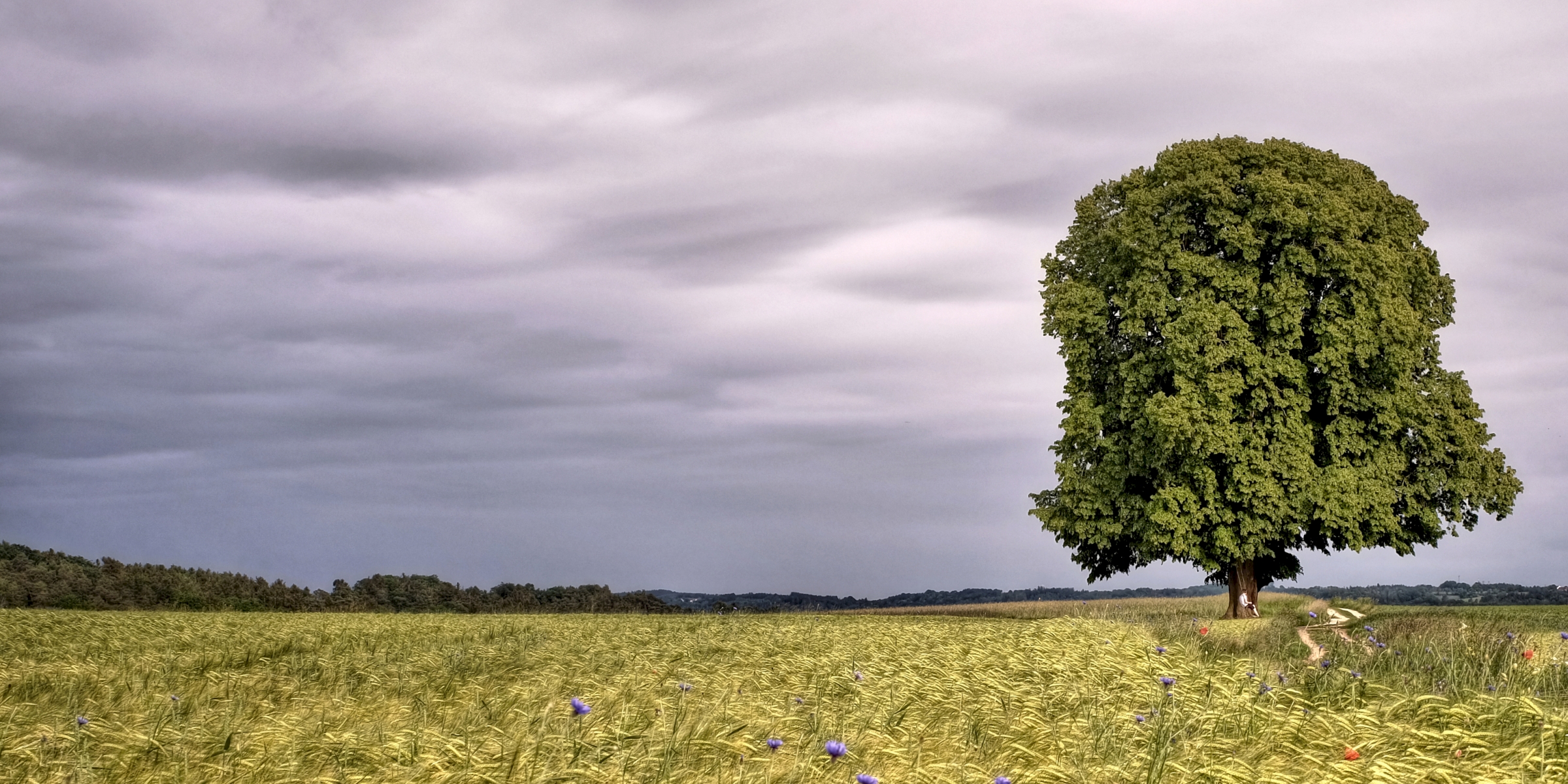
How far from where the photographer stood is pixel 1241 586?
23688mm

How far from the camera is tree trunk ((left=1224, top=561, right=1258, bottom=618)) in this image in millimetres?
23578

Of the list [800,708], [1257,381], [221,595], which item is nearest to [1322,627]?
[1257,381]

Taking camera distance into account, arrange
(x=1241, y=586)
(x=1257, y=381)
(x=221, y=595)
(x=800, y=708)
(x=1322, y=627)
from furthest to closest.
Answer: (x=221, y=595)
(x=1241, y=586)
(x=1257, y=381)
(x=1322, y=627)
(x=800, y=708)

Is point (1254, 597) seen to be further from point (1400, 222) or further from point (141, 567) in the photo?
point (141, 567)

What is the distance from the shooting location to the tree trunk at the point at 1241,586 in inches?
928

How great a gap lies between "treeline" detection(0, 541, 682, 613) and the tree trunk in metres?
15.5

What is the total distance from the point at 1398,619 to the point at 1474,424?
6.28 meters

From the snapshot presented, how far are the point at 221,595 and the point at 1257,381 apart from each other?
2873 cm

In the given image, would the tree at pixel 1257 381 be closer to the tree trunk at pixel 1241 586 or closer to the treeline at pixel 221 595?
the tree trunk at pixel 1241 586

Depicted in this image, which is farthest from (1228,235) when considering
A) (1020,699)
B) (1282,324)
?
(1020,699)

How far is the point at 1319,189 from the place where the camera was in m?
22.8

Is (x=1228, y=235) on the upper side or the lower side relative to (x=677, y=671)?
upper

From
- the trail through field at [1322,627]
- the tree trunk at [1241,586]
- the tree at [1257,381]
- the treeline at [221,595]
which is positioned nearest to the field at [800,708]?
the trail through field at [1322,627]

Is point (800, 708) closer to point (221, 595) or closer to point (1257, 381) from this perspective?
point (1257, 381)
